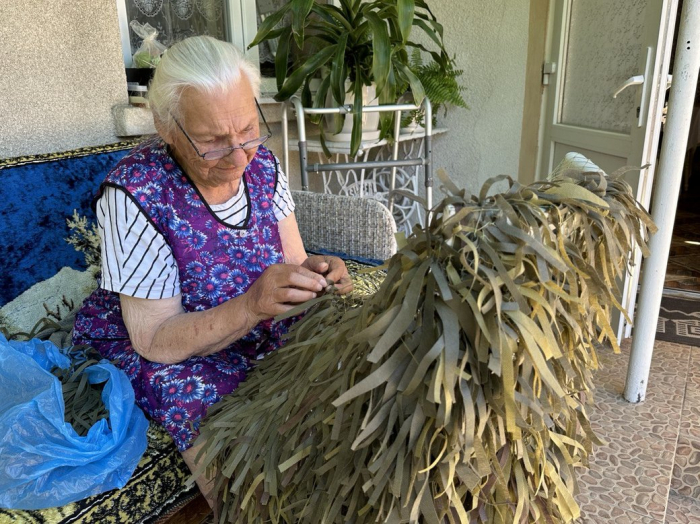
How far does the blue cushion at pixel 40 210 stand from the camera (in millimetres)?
1424

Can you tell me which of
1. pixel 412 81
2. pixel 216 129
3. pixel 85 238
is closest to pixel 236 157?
pixel 216 129

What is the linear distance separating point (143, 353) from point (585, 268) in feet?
3.14

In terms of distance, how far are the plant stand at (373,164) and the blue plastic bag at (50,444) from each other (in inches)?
56.4

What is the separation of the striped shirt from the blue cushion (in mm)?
418

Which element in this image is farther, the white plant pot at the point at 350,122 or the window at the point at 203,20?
the white plant pot at the point at 350,122

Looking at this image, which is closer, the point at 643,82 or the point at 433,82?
the point at 643,82

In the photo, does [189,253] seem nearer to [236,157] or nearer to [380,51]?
[236,157]

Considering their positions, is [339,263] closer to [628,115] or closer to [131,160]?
[131,160]

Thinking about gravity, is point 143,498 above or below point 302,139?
below

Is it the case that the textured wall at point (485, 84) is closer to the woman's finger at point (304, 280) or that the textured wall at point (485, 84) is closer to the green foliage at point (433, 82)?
the green foliage at point (433, 82)

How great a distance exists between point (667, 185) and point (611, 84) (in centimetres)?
81

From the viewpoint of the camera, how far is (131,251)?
3.80 feet

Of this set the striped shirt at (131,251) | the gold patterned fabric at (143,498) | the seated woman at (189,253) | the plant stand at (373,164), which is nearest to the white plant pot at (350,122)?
the plant stand at (373,164)

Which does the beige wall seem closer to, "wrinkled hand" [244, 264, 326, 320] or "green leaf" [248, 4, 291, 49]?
"green leaf" [248, 4, 291, 49]
